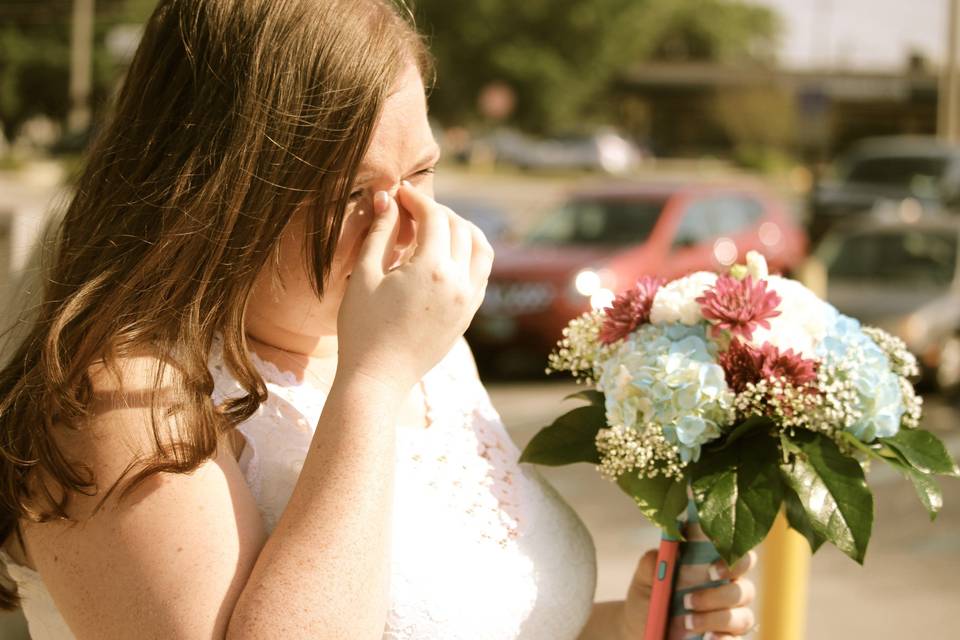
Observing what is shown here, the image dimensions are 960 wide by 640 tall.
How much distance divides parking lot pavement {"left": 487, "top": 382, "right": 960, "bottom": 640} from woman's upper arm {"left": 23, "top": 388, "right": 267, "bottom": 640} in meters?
2.82

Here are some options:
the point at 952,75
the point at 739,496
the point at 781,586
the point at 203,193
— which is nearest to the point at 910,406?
the point at 739,496

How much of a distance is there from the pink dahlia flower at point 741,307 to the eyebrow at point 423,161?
1.57 ft

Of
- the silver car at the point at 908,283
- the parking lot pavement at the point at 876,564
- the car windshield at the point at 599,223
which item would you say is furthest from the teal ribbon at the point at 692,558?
the car windshield at the point at 599,223

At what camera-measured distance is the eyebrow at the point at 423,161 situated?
1.62 meters

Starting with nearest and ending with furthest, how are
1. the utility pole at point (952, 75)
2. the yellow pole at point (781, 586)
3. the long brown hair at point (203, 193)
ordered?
the long brown hair at point (203, 193), the yellow pole at point (781, 586), the utility pole at point (952, 75)

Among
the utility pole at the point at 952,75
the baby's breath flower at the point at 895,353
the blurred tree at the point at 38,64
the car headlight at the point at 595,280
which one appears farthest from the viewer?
the blurred tree at the point at 38,64

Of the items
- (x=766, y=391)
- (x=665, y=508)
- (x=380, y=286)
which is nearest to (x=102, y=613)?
(x=380, y=286)

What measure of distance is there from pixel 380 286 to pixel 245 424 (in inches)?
10.5

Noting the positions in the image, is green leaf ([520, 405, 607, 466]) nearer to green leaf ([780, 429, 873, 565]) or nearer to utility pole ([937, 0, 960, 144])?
green leaf ([780, 429, 873, 565])

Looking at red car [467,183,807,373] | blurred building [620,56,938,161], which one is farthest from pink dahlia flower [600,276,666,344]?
blurred building [620,56,938,161]

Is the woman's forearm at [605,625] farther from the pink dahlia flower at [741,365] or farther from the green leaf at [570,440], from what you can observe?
the pink dahlia flower at [741,365]

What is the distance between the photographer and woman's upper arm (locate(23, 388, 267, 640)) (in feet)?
4.40

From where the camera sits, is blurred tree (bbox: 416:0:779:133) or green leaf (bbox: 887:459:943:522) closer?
green leaf (bbox: 887:459:943:522)

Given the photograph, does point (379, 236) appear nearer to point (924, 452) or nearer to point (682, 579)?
point (682, 579)
